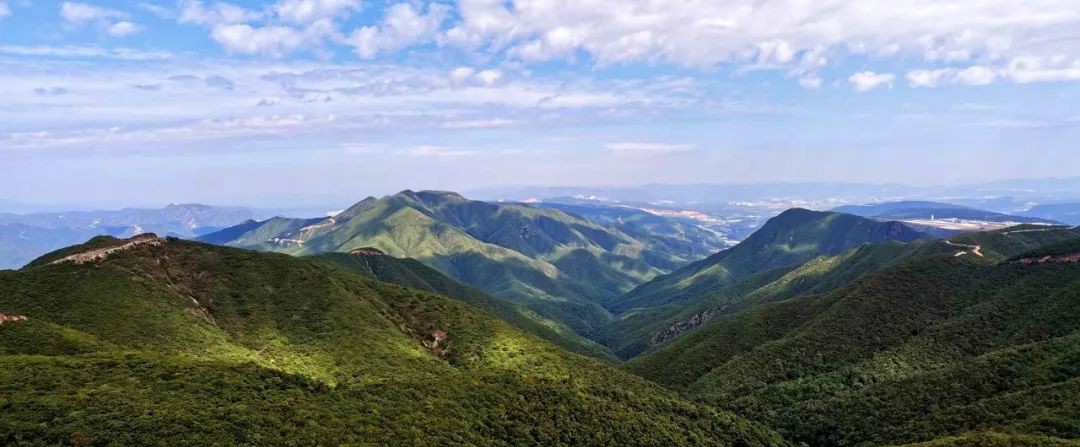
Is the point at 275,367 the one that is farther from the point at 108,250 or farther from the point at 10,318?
the point at 108,250

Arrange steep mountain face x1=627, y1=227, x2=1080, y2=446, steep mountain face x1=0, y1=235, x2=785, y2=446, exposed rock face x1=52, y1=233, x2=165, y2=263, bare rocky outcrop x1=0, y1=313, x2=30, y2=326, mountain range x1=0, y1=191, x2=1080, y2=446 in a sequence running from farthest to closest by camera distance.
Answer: exposed rock face x1=52, y1=233, x2=165, y2=263
steep mountain face x1=627, y1=227, x2=1080, y2=446
bare rocky outcrop x1=0, y1=313, x2=30, y2=326
mountain range x1=0, y1=191, x2=1080, y2=446
steep mountain face x1=0, y1=235, x2=785, y2=446

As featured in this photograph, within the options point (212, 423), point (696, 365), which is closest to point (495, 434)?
point (212, 423)

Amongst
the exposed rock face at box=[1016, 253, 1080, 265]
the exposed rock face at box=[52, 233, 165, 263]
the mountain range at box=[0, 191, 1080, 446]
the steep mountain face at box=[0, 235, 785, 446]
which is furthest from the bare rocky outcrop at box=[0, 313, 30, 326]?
the exposed rock face at box=[1016, 253, 1080, 265]

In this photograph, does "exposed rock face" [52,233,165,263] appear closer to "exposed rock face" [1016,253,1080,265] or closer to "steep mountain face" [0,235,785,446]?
"steep mountain face" [0,235,785,446]

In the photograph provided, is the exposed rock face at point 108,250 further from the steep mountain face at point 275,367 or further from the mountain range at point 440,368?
the mountain range at point 440,368

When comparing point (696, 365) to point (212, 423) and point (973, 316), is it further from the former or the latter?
point (212, 423)

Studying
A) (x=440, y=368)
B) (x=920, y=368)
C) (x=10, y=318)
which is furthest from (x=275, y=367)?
(x=920, y=368)
